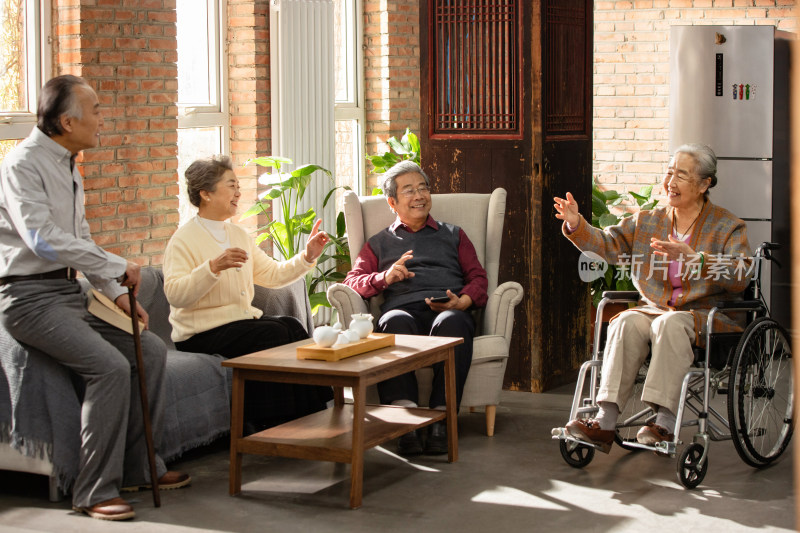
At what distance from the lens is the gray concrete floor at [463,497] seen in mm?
3518

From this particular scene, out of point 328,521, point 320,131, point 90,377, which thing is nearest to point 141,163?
point 320,131

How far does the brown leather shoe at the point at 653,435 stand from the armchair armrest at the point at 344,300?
1.29m

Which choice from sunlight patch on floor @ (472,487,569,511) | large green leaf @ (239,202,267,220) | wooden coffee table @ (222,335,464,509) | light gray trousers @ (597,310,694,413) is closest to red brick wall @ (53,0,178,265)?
large green leaf @ (239,202,267,220)

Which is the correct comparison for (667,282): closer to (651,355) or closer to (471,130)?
(651,355)

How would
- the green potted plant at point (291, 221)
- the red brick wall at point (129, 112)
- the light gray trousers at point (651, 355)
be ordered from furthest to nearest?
the green potted plant at point (291, 221), the red brick wall at point (129, 112), the light gray trousers at point (651, 355)

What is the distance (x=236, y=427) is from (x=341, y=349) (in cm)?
45

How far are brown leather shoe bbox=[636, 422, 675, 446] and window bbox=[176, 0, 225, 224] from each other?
3.05 m

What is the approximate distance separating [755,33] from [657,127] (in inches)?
50.9

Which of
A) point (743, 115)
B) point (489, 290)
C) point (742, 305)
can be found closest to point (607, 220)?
point (743, 115)

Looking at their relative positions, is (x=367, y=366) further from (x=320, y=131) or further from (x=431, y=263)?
(x=320, y=131)

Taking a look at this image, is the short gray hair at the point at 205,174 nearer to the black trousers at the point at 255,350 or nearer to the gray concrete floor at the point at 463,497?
the black trousers at the point at 255,350

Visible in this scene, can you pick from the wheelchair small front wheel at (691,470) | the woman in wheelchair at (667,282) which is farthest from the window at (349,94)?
the wheelchair small front wheel at (691,470)

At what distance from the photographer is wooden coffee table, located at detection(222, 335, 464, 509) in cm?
365

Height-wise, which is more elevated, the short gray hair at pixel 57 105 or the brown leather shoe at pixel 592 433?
the short gray hair at pixel 57 105
